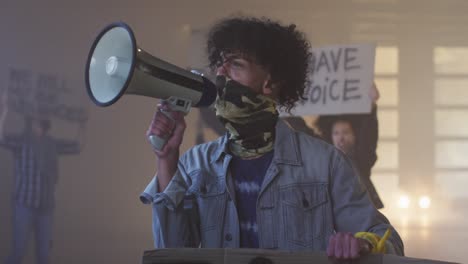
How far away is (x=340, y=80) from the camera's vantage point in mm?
2494

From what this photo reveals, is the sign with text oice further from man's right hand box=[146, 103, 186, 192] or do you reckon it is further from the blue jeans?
man's right hand box=[146, 103, 186, 192]

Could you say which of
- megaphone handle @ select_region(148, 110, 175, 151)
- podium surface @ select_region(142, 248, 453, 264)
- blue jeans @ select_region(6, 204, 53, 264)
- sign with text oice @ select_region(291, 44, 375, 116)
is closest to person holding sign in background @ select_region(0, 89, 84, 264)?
blue jeans @ select_region(6, 204, 53, 264)

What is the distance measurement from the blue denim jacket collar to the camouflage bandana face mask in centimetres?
1

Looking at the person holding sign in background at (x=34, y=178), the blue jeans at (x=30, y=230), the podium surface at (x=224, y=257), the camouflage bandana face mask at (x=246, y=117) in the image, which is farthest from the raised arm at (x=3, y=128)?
the podium surface at (x=224, y=257)

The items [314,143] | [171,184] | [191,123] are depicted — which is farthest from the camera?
[191,123]

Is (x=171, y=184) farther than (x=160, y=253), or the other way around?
(x=171, y=184)

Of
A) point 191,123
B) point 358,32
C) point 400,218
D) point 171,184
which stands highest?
point 358,32

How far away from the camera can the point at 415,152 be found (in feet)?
8.04

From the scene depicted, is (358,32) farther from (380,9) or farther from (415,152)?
(415,152)

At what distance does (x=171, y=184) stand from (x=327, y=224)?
27 centimetres

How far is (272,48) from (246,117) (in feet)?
0.52

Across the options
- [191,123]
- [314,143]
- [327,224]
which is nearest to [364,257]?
[327,224]

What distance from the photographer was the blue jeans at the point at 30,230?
7.89 ft

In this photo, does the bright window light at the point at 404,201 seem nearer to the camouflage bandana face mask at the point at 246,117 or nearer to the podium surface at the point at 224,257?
the camouflage bandana face mask at the point at 246,117
